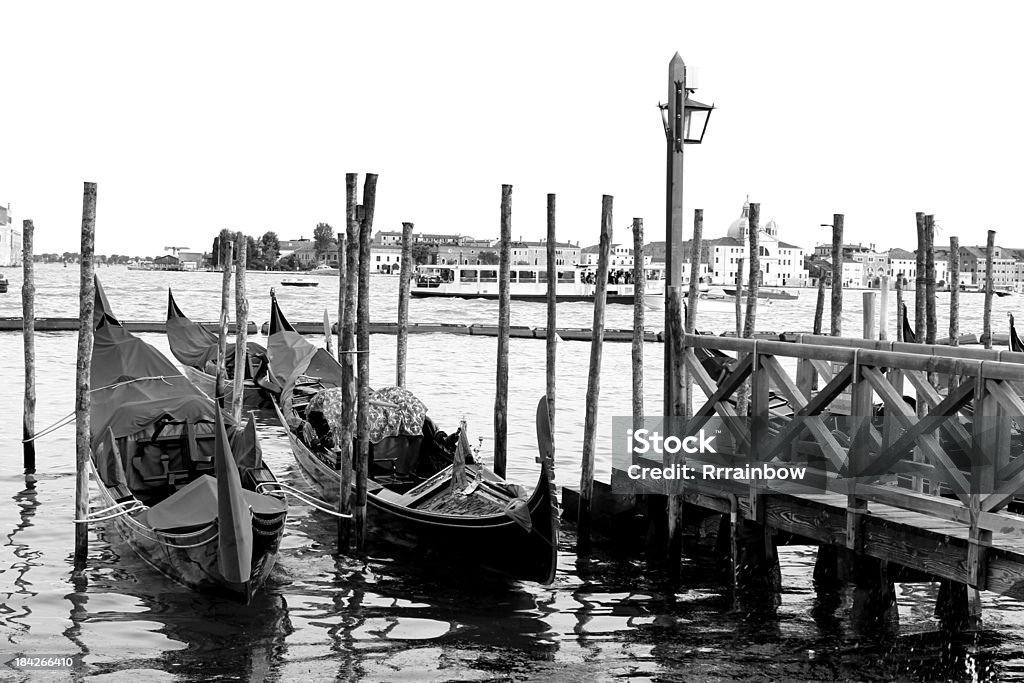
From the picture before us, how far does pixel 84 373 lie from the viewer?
7613mm

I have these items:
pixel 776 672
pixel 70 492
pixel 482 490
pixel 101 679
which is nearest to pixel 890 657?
pixel 776 672

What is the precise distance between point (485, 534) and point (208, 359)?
512 inches

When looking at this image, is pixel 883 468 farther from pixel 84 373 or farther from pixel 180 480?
pixel 180 480

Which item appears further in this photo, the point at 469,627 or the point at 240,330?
the point at 240,330

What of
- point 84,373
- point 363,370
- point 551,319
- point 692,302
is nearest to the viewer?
point 84,373

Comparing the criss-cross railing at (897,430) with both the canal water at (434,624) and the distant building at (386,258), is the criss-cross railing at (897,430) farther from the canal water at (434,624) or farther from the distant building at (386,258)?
the distant building at (386,258)

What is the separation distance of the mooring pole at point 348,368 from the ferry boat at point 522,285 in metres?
49.6

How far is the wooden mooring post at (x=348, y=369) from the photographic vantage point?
8.10 m

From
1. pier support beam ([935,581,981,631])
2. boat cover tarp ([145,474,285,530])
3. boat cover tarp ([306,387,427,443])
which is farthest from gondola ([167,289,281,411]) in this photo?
pier support beam ([935,581,981,631])

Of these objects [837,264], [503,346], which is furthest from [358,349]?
[837,264]

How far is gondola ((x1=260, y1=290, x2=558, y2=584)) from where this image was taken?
7.39m

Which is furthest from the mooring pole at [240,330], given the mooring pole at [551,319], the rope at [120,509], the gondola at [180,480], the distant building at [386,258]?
the distant building at [386,258]

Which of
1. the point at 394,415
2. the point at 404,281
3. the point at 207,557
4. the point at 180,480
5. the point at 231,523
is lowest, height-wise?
the point at 207,557

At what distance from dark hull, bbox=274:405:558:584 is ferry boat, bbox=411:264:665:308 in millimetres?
49992
